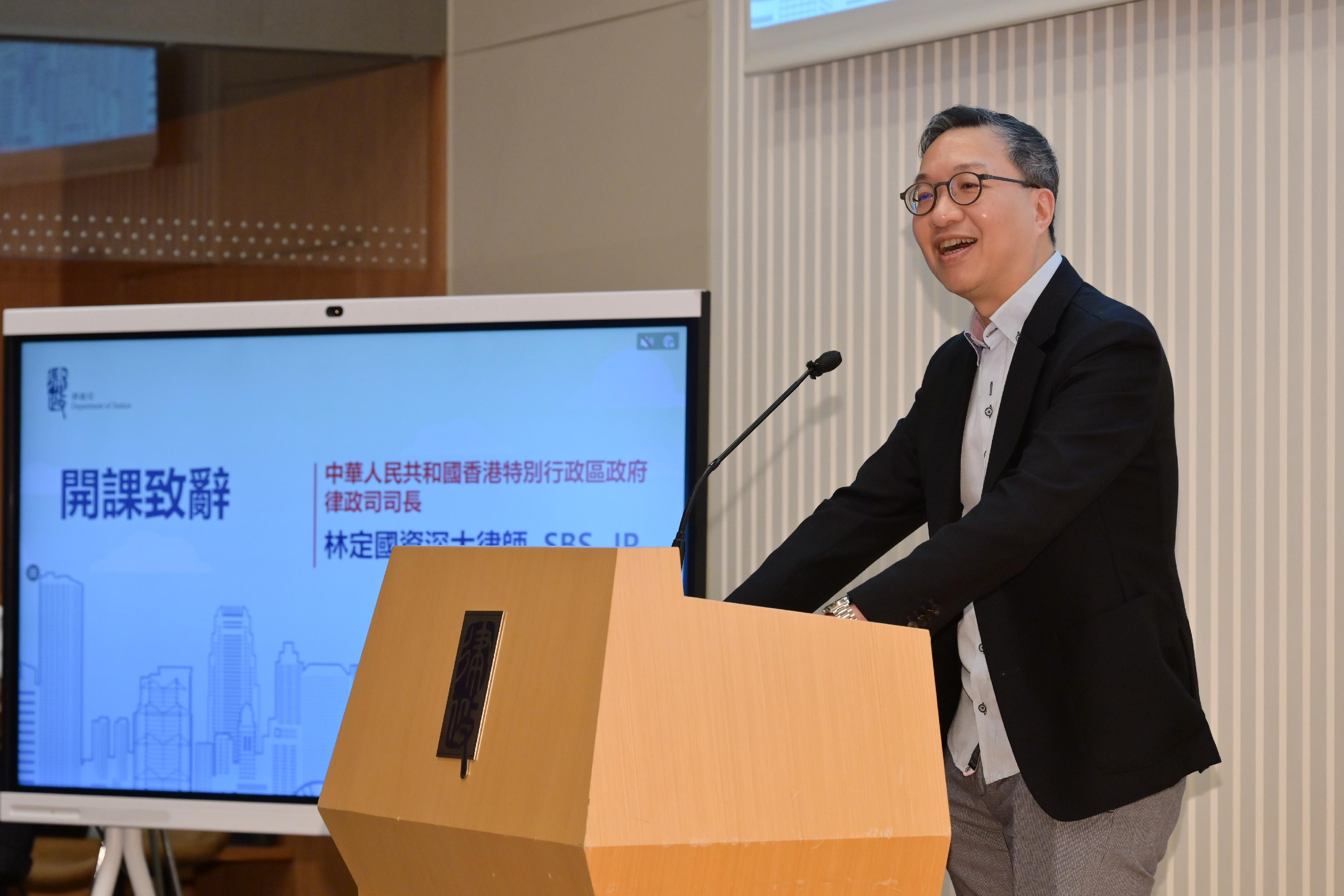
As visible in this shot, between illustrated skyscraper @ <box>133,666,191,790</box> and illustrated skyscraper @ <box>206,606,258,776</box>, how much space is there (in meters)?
0.06

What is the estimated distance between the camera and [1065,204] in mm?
2699

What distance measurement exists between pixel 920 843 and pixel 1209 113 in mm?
1808

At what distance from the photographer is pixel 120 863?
288 cm

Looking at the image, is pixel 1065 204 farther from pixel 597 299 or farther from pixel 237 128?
pixel 237 128

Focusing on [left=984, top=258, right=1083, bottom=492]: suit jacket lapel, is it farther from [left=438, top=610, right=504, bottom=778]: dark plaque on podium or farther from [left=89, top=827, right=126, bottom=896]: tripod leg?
[left=89, top=827, right=126, bottom=896]: tripod leg

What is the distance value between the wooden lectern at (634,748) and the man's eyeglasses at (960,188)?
2.63ft

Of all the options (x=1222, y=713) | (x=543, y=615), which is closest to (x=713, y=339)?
(x=1222, y=713)

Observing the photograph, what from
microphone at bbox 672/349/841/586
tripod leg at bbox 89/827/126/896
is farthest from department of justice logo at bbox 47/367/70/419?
microphone at bbox 672/349/841/586

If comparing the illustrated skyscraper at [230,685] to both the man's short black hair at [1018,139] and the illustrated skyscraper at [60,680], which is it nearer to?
the illustrated skyscraper at [60,680]

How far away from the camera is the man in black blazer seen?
1656mm

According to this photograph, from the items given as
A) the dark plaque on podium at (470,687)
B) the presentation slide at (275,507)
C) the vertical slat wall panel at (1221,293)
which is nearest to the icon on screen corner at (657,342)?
the presentation slide at (275,507)

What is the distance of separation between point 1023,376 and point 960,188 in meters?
0.31

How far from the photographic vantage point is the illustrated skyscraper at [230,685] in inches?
110

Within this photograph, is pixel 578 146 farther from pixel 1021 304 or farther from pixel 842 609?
pixel 842 609
